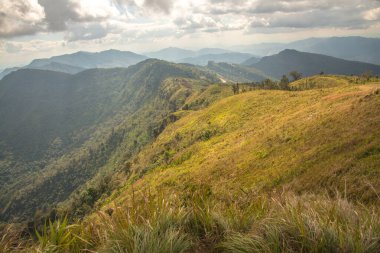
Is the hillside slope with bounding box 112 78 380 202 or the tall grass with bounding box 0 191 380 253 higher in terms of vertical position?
the tall grass with bounding box 0 191 380 253

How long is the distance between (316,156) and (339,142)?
1.95m

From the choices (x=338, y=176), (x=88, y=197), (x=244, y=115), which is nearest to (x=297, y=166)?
(x=338, y=176)

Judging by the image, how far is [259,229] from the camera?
188 inches

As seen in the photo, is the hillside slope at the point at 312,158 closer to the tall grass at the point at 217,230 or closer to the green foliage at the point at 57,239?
the tall grass at the point at 217,230

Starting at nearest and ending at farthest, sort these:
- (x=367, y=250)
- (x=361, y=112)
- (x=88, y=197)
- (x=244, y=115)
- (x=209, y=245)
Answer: (x=367, y=250) → (x=209, y=245) → (x=361, y=112) → (x=244, y=115) → (x=88, y=197)

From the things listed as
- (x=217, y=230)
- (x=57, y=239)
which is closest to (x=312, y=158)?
(x=217, y=230)

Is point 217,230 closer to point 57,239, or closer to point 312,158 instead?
point 57,239

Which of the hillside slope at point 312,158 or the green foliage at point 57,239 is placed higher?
the green foliage at point 57,239

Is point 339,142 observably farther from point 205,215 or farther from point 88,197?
point 88,197

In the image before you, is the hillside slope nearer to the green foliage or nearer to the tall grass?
the tall grass

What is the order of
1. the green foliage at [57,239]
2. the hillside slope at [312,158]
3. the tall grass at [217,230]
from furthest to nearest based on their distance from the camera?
the hillside slope at [312,158] < the green foliage at [57,239] < the tall grass at [217,230]

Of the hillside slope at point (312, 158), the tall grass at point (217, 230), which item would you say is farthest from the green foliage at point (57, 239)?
the hillside slope at point (312, 158)

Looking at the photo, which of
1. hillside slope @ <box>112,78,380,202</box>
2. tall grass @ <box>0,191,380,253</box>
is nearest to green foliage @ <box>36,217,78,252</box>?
tall grass @ <box>0,191,380,253</box>

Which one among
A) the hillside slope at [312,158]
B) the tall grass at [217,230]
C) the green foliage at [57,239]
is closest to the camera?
the tall grass at [217,230]
